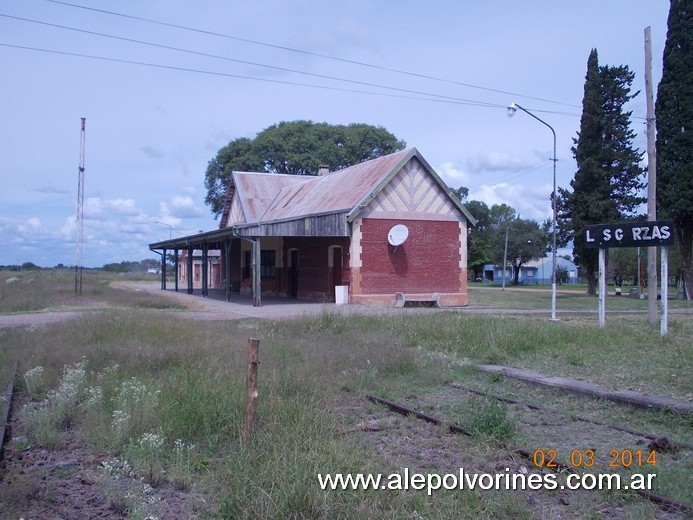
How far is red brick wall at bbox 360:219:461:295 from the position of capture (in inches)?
1068

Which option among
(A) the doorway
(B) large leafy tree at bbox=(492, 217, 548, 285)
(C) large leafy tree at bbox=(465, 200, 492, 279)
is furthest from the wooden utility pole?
(C) large leafy tree at bbox=(465, 200, 492, 279)

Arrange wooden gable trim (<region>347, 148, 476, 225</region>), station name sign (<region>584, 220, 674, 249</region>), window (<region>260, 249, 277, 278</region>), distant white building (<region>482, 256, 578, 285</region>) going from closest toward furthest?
1. station name sign (<region>584, 220, 674, 249</region>)
2. wooden gable trim (<region>347, 148, 476, 225</region>)
3. window (<region>260, 249, 277, 278</region>)
4. distant white building (<region>482, 256, 578, 285</region>)

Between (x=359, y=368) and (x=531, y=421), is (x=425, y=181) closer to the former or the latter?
(x=359, y=368)

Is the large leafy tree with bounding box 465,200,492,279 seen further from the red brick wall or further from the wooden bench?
the wooden bench

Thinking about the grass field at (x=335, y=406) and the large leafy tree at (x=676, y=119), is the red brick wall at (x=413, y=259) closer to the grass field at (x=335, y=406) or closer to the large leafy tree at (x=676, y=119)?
the grass field at (x=335, y=406)

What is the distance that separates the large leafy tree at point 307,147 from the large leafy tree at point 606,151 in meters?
19.8

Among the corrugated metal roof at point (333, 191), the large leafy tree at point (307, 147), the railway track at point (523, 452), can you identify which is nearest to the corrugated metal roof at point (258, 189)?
the corrugated metal roof at point (333, 191)

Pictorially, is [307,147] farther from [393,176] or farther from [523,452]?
[523,452]

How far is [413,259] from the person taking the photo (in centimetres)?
2814

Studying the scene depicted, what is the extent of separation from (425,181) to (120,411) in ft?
76.0

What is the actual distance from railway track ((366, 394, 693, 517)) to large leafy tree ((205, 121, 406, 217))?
47655 millimetres

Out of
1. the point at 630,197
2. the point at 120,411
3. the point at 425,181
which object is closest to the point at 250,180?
the point at 425,181

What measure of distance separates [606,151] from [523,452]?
3823 cm
